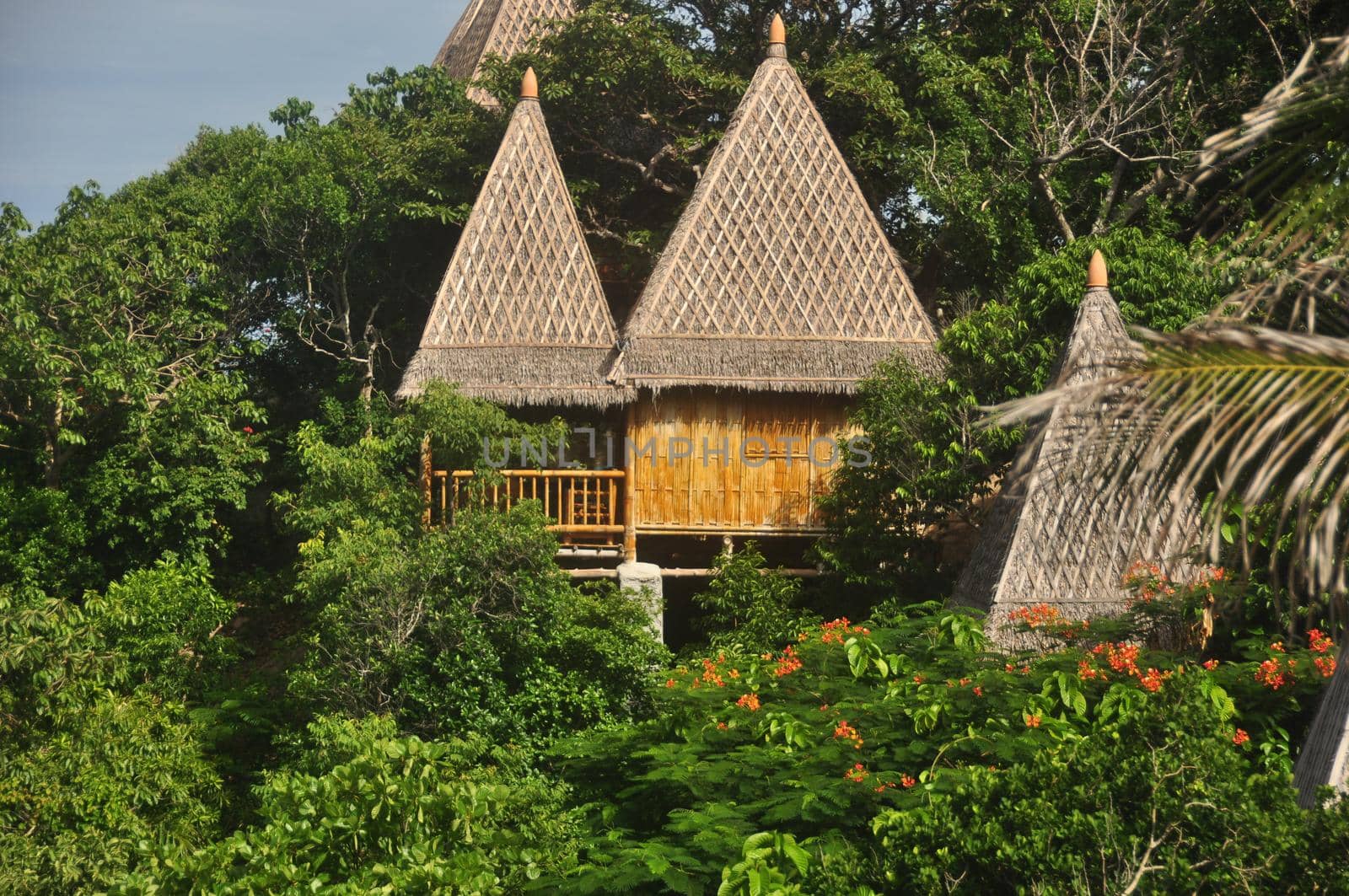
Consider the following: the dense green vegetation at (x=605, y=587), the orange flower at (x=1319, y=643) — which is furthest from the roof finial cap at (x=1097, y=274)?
the orange flower at (x=1319, y=643)

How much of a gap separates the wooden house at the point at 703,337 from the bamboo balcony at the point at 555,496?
0.04 meters

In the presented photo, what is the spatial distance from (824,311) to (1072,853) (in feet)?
26.1

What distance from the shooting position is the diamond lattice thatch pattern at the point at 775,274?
1299 cm

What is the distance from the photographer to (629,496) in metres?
13.0

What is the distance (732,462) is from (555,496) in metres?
1.70

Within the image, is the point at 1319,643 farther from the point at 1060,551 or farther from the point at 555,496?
the point at 555,496

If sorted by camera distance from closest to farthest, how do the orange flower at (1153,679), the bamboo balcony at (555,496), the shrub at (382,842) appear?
the shrub at (382,842) < the orange flower at (1153,679) < the bamboo balcony at (555,496)

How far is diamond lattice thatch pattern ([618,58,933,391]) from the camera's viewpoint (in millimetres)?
12992

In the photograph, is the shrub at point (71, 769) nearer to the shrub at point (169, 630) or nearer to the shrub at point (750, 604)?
the shrub at point (169, 630)

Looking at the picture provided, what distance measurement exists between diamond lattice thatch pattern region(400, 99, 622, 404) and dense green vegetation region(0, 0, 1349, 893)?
80 centimetres

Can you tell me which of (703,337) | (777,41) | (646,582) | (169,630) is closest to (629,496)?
(646,582)

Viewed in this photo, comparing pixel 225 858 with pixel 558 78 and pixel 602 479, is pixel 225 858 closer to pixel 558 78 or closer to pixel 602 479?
pixel 602 479

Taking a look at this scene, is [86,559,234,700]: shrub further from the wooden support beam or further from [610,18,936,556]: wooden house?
[610,18,936,556]: wooden house

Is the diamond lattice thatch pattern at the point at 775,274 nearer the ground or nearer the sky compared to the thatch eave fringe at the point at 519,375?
nearer the sky
